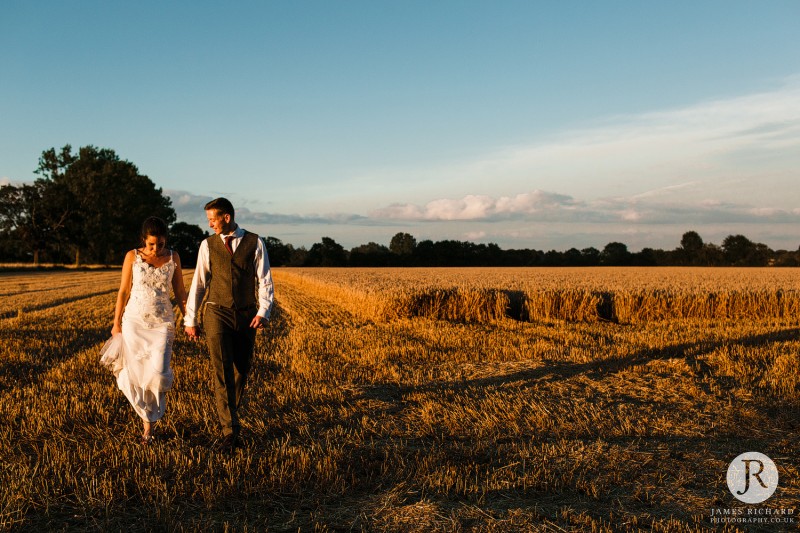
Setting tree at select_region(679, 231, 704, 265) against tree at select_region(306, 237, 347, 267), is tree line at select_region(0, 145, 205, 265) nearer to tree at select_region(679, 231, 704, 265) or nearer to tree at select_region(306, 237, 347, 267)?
tree at select_region(306, 237, 347, 267)

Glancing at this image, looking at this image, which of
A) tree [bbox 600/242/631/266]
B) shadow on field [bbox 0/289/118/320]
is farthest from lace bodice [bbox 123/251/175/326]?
tree [bbox 600/242/631/266]

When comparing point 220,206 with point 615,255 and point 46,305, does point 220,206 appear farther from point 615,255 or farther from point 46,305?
point 615,255

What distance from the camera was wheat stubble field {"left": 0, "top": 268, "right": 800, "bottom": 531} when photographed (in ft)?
14.7

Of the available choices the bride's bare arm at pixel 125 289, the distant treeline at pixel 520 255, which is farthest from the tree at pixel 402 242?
the bride's bare arm at pixel 125 289

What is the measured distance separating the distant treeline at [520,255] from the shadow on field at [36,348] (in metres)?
73.7

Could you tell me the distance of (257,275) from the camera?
6031 mm

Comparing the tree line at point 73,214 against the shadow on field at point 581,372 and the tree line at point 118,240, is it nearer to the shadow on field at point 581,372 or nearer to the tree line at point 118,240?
the tree line at point 118,240

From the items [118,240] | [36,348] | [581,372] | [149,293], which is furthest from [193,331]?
[118,240]

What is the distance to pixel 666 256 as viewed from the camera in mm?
79125

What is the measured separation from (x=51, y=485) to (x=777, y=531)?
550 centimetres

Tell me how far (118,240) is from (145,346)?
7596cm

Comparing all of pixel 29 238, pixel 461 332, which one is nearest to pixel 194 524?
pixel 461 332

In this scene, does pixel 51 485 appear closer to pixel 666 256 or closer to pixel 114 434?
pixel 114 434

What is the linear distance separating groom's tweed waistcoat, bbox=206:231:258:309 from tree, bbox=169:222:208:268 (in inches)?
3677
